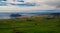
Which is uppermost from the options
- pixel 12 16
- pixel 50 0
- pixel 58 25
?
pixel 50 0

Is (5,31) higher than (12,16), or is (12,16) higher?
(12,16)

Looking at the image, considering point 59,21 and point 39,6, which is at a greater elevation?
point 39,6

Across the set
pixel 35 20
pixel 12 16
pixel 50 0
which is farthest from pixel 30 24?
pixel 50 0

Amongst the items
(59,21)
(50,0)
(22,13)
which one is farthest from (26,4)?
(59,21)

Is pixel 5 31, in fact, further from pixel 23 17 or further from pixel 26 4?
pixel 26 4

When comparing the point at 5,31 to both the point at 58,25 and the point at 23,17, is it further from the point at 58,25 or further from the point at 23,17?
the point at 58,25

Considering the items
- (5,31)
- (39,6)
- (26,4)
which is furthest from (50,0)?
(5,31)
